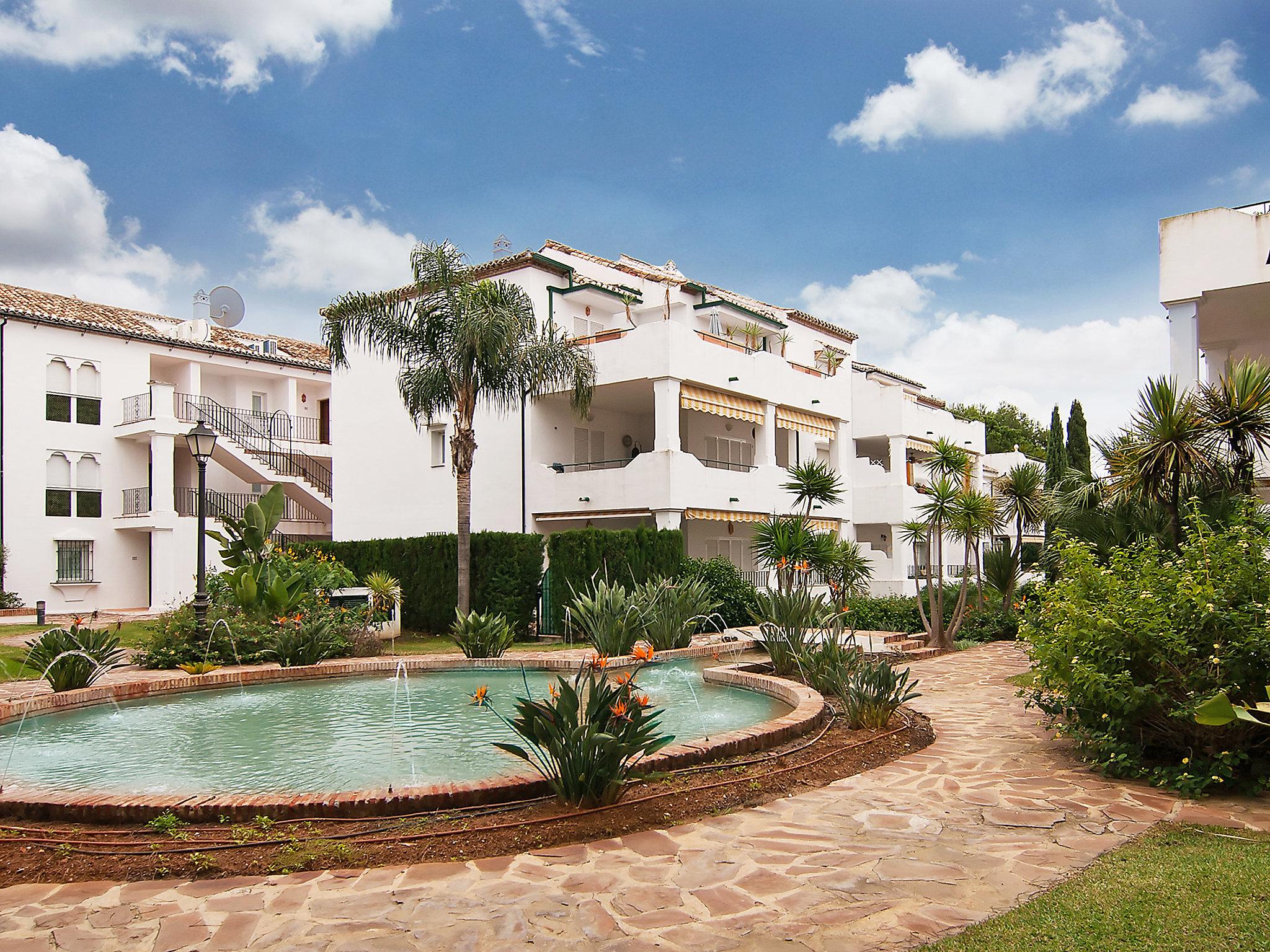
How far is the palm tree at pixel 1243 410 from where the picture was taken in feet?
37.6

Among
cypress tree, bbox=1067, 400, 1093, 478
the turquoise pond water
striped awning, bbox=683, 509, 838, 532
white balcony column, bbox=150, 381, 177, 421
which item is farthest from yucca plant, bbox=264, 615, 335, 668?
cypress tree, bbox=1067, 400, 1093, 478

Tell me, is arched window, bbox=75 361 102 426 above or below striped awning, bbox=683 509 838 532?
above

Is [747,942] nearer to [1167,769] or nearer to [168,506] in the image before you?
[1167,769]

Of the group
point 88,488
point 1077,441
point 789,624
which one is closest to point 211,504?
point 88,488

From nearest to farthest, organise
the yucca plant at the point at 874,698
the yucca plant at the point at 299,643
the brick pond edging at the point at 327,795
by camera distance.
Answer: the brick pond edging at the point at 327,795 → the yucca plant at the point at 874,698 → the yucca plant at the point at 299,643

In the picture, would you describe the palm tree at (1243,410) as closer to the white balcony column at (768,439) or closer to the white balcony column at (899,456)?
the white balcony column at (768,439)

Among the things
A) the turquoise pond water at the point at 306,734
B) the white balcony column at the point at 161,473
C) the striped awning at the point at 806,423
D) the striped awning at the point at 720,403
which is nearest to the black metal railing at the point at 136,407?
the white balcony column at the point at 161,473

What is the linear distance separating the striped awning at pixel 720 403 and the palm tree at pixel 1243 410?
15332 mm

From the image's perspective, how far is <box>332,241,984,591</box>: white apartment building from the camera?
2570 cm

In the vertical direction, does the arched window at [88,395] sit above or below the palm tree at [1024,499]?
above

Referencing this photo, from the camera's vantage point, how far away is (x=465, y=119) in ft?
69.4

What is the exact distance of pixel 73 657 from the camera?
11898mm

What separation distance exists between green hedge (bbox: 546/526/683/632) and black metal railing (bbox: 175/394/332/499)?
59.3ft

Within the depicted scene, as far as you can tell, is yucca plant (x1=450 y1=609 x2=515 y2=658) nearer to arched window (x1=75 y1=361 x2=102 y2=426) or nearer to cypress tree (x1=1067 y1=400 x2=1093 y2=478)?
arched window (x1=75 y1=361 x2=102 y2=426)
